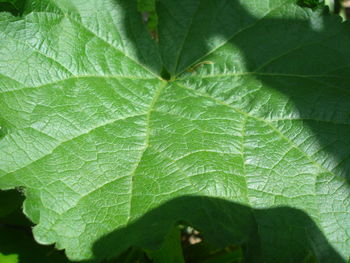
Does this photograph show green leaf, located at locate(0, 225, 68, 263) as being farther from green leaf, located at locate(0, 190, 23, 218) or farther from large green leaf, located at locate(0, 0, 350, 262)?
large green leaf, located at locate(0, 0, 350, 262)

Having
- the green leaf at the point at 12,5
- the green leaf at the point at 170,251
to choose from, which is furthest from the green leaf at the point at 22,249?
the green leaf at the point at 12,5

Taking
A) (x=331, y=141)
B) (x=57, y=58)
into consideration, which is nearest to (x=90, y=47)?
(x=57, y=58)

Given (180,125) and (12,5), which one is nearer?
(180,125)

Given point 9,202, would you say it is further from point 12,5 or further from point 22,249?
point 12,5

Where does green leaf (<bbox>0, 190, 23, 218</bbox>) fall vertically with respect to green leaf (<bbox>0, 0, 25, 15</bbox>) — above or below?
below

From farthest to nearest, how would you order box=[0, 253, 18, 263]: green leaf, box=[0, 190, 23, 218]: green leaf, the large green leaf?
box=[0, 190, 23, 218]: green leaf
box=[0, 253, 18, 263]: green leaf
the large green leaf

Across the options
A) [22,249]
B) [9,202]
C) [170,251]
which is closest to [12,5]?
[9,202]

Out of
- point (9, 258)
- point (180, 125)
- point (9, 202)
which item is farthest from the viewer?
point (9, 202)

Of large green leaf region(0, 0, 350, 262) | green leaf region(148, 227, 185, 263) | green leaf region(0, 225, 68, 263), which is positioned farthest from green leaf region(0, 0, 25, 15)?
green leaf region(148, 227, 185, 263)
